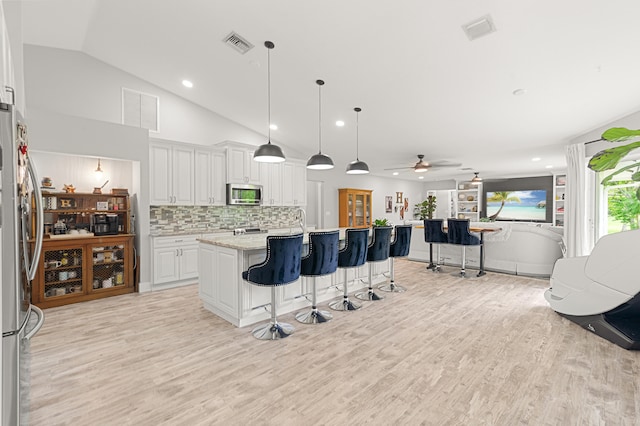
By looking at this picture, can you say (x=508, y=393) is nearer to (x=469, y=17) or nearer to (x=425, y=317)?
(x=425, y=317)

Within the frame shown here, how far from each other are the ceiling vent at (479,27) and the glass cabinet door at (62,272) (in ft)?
18.1

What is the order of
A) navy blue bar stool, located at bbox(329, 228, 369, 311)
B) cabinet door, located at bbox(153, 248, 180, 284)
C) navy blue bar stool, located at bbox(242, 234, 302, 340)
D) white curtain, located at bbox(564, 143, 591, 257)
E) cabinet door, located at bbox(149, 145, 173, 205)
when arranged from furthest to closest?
white curtain, located at bbox(564, 143, 591, 257) < cabinet door, located at bbox(149, 145, 173, 205) < cabinet door, located at bbox(153, 248, 180, 284) < navy blue bar stool, located at bbox(329, 228, 369, 311) < navy blue bar stool, located at bbox(242, 234, 302, 340)

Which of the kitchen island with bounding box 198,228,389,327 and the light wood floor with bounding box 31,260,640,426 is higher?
the kitchen island with bounding box 198,228,389,327

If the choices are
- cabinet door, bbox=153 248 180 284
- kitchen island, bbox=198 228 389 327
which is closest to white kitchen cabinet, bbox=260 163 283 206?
cabinet door, bbox=153 248 180 284

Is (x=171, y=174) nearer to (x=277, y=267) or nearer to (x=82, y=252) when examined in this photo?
(x=82, y=252)

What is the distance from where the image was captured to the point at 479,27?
302 cm

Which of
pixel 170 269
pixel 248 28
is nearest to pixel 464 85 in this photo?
pixel 248 28

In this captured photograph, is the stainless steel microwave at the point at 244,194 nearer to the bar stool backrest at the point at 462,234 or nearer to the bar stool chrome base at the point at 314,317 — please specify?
the bar stool chrome base at the point at 314,317

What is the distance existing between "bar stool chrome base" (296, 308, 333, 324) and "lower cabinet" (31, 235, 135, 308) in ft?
9.68

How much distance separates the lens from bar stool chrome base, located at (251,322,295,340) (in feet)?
9.85

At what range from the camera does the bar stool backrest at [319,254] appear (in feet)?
10.6

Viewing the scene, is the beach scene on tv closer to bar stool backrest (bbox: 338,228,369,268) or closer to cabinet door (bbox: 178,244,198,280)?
bar stool backrest (bbox: 338,228,369,268)

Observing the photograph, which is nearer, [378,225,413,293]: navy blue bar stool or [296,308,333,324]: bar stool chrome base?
[296,308,333,324]: bar stool chrome base

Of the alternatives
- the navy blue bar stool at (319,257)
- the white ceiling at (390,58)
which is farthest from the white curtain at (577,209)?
the navy blue bar stool at (319,257)
